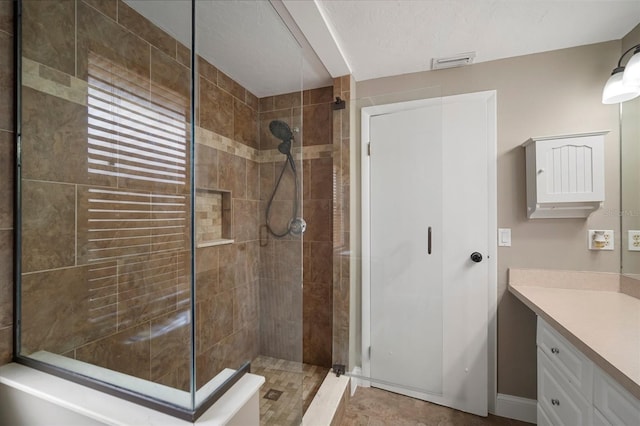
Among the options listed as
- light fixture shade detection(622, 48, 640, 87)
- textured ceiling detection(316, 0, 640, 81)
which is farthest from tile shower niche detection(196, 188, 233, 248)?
light fixture shade detection(622, 48, 640, 87)

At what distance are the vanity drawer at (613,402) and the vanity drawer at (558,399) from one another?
8 cm

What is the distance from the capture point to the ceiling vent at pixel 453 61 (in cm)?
177

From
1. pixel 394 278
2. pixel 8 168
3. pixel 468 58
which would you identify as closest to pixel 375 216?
pixel 394 278

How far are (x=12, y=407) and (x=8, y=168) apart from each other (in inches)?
31.7

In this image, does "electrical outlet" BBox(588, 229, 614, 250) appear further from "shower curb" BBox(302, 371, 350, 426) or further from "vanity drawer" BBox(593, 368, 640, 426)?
"shower curb" BBox(302, 371, 350, 426)

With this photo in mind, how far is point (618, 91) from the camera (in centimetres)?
141

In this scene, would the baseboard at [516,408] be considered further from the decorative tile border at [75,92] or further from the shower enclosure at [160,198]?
the decorative tile border at [75,92]

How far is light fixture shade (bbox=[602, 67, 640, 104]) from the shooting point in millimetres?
1366

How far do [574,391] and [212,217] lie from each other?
1.61m

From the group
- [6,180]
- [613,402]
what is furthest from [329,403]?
[6,180]

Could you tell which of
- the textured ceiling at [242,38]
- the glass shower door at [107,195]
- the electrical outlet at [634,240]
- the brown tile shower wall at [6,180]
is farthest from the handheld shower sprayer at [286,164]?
the electrical outlet at [634,240]

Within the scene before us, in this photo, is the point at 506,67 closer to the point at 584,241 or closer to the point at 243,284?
the point at 584,241

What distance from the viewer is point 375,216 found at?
2.03 meters

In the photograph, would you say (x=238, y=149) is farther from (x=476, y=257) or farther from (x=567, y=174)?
(x=567, y=174)
